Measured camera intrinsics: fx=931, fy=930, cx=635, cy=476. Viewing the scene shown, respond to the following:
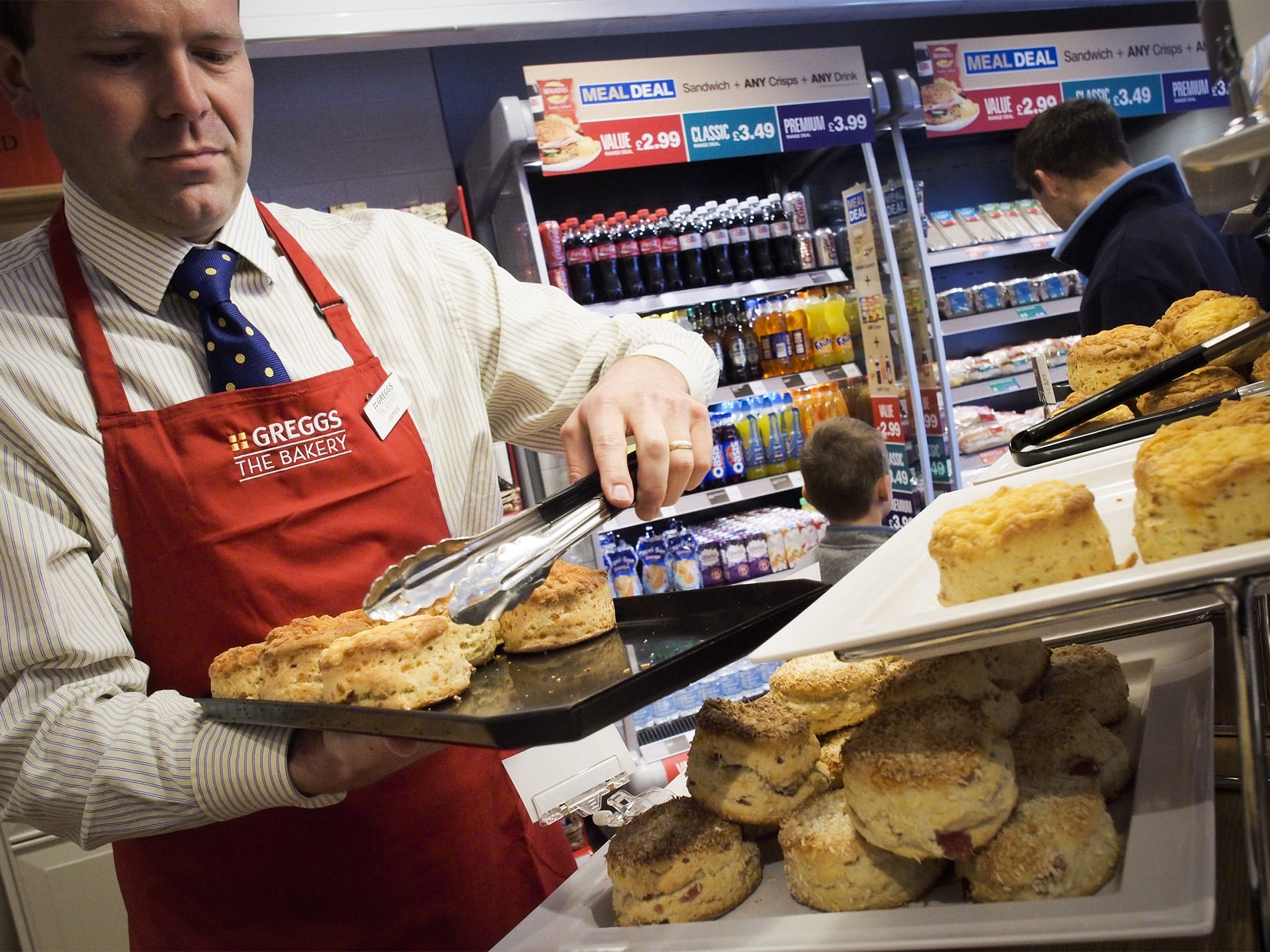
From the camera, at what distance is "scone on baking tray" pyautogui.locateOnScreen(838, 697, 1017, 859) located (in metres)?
0.81

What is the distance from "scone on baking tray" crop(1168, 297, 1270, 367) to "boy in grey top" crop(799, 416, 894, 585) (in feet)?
6.19

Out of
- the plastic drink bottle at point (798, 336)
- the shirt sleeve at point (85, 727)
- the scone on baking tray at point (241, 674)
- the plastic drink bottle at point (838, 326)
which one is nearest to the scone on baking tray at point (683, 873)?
the shirt sleeve at point (85, 727)

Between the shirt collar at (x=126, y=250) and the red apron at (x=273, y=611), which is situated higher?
the shirt collar at (x=126, y=250)

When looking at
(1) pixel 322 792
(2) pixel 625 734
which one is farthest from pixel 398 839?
(2) pixel 625 734

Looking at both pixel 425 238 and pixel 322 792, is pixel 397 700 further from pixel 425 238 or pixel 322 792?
pixel 425 238

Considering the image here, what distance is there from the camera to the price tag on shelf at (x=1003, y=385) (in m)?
4.84

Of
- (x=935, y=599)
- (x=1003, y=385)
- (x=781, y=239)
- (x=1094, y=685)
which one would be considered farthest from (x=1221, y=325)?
(x=1003, y=385)

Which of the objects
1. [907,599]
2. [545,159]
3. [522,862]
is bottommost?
[522,862]

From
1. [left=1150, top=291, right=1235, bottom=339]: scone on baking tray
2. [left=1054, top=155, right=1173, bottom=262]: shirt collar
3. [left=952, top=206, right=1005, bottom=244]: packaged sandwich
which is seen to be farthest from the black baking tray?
[left=952, top=206, right=1005, bottom=244]: packaged sandwich

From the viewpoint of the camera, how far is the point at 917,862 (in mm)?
871

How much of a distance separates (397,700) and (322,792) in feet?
0.64

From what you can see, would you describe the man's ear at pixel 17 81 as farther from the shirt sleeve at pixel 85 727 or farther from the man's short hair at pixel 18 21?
the shirt sleeve at pixel 85 727

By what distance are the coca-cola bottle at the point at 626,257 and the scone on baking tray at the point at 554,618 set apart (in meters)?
2.87

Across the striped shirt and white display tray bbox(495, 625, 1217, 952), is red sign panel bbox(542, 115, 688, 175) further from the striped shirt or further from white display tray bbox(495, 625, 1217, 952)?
white display tray bbox(495, 625, 1217, 952)
